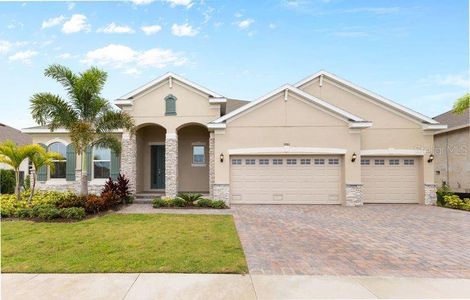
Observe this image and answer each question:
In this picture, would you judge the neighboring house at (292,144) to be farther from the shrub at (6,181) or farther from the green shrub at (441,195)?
the shrub at (6,181)

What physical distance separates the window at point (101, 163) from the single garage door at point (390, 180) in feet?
47.3

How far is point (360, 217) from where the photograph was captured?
10172mm

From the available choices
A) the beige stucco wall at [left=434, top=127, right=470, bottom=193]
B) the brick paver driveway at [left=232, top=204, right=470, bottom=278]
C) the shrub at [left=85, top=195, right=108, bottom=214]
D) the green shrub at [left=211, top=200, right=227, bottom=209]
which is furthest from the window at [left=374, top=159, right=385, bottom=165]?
the shrub at [left=85, top=195, right=108, bottom=214]

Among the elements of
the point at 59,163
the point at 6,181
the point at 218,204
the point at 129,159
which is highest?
the point at 129,159

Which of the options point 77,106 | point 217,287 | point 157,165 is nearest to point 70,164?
point 157,165

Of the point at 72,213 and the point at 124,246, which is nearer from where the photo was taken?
the point at 124,246

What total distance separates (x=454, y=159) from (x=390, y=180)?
5757mm

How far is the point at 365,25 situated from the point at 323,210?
8.93 meters

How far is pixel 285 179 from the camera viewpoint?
13.3m

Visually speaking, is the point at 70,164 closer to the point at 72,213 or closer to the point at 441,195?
the point at 72,213

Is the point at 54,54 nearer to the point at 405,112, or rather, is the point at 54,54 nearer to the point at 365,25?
the point at 365,25

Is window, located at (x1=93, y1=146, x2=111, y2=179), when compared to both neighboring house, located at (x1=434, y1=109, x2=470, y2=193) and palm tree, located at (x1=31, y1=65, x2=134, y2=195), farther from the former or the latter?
neighboring house, located at (x1=434, y1=109, x2=470, y2=193)

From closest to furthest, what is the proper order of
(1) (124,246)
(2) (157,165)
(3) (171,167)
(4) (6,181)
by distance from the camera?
(1) (124,246), (3) (171,167), (2) (157,165), (4) (6,181)

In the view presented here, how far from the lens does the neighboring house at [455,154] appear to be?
1516 centimetres
